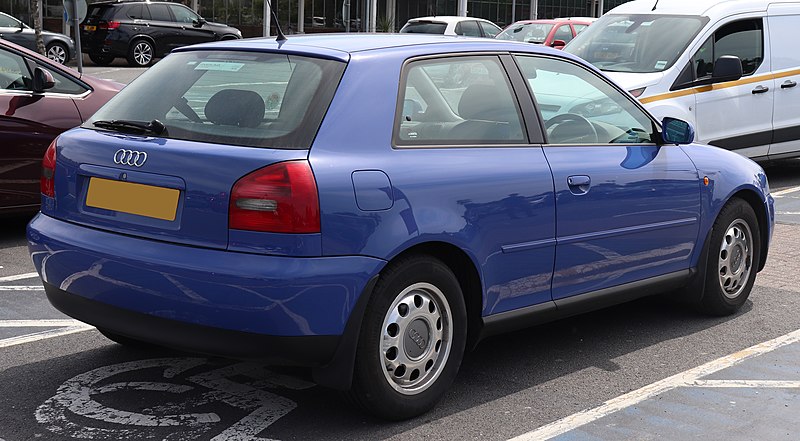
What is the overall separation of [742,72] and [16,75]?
22.1 ft

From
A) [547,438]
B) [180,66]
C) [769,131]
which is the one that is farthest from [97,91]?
[769,131]

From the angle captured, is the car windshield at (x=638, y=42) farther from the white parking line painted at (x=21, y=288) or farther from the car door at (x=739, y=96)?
the white parking line painted at (x=21, y=288)

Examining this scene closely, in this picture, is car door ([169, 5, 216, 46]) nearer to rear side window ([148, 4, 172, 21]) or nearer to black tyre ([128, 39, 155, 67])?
rear side window ([148, 4, 172, 21])

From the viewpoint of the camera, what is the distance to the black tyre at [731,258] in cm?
612

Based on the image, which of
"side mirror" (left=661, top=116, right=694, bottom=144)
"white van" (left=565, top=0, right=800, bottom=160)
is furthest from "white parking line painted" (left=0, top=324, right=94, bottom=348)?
"white van" (left=565, top=0, right=800, bottom=160)

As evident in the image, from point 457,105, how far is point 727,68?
6.49m

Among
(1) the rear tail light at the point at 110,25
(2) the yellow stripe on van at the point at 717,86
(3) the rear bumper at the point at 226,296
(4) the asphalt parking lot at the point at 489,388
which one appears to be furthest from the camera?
(1) the rear tail light at the point at 110,25

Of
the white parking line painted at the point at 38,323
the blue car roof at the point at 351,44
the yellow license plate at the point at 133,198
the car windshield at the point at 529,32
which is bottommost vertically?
the white parking line painted at the point at 38,323

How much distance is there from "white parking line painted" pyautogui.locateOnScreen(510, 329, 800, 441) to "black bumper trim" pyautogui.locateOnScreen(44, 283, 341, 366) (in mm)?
868

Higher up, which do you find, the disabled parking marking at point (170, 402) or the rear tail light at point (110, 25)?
the rear tail light at point (110, 25)

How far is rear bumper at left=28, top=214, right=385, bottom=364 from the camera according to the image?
3.99 m

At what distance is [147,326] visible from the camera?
13.8 ft

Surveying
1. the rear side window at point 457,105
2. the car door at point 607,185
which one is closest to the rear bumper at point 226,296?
the rear side window at point 457,105

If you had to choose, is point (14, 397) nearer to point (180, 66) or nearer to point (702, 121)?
point (180, 66)
